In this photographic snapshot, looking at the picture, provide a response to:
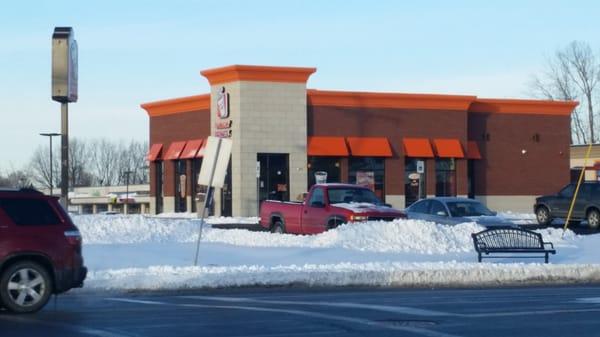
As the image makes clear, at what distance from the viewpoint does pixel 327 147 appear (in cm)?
5450

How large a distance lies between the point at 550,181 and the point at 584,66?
3019cm

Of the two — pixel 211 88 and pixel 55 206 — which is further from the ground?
pixel 211 88

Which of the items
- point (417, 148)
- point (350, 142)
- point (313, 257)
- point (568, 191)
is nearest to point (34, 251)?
point (313, 257)

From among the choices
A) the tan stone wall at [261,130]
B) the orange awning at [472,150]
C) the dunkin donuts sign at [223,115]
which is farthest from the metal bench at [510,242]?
the orange awning at [472,150]

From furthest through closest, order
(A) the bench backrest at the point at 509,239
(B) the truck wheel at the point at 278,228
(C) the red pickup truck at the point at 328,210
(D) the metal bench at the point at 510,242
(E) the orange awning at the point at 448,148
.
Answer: (E) the orange awning at the point at 448,148
(B) the truck wheel at the point at 278,228
(C) the red pickup truck at the point at 328,210
(A) the bench backrest at the point at 509,239
(D) the metal bench at the point at 510,242

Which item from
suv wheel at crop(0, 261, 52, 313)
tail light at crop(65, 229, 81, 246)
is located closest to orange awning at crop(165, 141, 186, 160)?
tail light at crop(65, 229, 81, 246)

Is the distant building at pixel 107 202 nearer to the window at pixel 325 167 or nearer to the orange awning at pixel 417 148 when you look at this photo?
the window at pixel 325 167

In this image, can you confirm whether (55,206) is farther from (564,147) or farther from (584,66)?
(584,66)

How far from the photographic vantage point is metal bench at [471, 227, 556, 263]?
81.6ft

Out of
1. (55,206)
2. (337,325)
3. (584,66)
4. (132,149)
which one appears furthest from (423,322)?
(132,149)

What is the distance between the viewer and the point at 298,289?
20.3 m

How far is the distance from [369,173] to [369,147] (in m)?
1.63

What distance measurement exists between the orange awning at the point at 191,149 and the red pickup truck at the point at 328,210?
23.8 meters

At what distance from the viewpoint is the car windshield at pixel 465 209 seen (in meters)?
31.3
